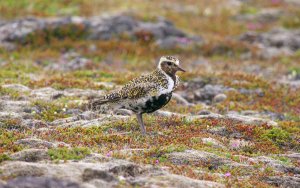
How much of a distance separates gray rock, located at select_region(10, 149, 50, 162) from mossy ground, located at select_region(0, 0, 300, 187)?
0.18 metres

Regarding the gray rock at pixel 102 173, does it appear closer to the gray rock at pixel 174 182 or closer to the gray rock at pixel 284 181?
the gray rock at pixel 174 182

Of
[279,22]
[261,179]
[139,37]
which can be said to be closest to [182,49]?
[139,37]

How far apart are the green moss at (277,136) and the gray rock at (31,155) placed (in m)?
6.64

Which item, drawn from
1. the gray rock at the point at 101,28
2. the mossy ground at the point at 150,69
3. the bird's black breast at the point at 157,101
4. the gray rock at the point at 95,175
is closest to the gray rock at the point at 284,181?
the mossy ground at the point at 150,69

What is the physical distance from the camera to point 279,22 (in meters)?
38.2

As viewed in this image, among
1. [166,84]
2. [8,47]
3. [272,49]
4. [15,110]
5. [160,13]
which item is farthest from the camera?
[160,13]

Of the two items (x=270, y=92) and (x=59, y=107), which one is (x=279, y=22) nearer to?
(x=270, y=92)

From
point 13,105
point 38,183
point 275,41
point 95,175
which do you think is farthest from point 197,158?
point 275,41

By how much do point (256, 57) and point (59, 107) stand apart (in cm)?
1591

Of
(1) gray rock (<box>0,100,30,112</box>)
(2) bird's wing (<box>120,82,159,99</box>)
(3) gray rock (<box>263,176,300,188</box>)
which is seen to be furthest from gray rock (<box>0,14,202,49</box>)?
(3) gray rock (<box>263,176,300,188</box>)

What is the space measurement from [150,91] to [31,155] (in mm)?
3733

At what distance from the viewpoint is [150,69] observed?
2689 centimetres

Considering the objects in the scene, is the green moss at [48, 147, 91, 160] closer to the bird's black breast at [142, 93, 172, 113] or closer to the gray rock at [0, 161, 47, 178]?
the gray rock at [0, 161, 47, 178]

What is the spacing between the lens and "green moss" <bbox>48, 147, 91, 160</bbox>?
37.4 feet
